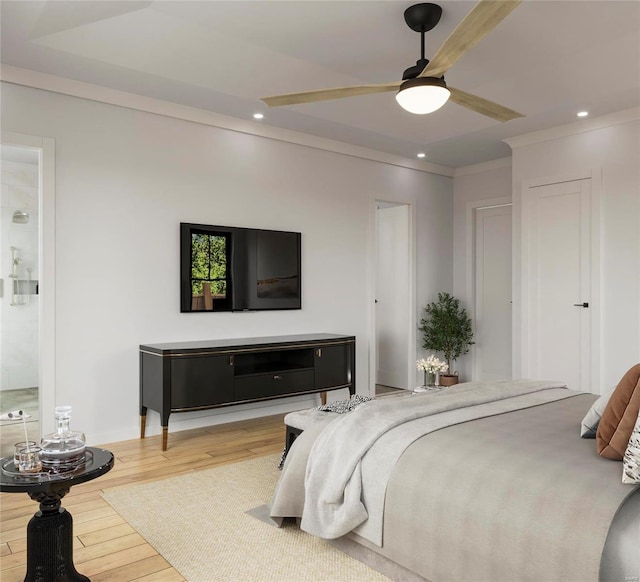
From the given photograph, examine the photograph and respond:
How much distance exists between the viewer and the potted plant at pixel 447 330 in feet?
20.1

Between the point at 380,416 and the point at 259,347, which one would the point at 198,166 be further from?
the point at 380,416

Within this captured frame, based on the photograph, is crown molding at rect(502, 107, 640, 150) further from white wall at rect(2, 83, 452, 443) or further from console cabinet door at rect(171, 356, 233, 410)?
console cabinet door at rect(171, 356, 233, 410)

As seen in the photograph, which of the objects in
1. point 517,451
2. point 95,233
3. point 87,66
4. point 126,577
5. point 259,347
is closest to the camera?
point 517,451

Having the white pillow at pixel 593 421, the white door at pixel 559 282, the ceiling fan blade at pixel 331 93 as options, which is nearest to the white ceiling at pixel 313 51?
the ceiling fan blade at pixel 331 93

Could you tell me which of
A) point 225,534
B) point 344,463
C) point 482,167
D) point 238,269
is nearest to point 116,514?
point 225,534

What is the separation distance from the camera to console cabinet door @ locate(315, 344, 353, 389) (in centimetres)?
471

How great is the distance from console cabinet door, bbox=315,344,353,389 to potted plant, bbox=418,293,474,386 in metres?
1.56

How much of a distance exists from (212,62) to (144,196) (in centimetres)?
119

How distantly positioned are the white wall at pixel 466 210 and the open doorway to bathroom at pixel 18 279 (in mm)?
4876

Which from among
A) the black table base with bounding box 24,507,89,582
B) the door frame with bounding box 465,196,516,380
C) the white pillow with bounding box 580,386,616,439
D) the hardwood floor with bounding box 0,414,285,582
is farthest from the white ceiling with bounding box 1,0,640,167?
the hardwood floor with bounding box 0,414,285,582

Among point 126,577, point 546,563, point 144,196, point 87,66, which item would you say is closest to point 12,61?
point 87,66

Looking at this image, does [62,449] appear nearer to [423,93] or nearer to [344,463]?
[344,463]

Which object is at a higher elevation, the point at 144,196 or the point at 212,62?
the point at 212,62

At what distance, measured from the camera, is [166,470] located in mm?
3439
